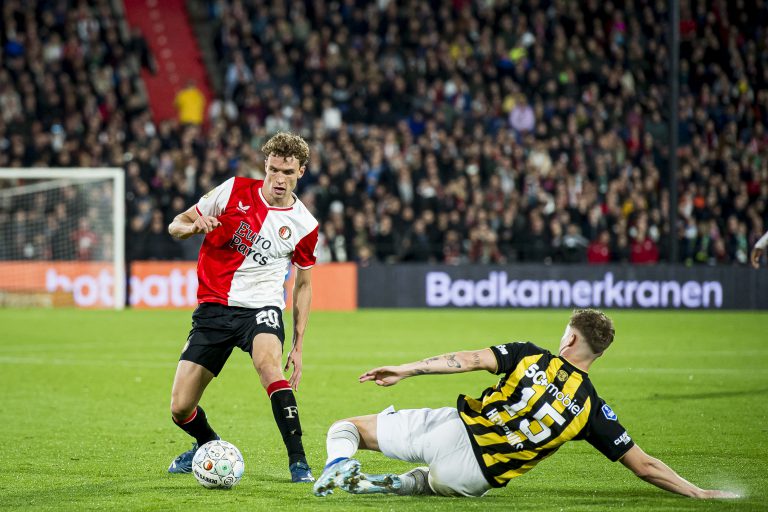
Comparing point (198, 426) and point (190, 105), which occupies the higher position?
point (190, 105)

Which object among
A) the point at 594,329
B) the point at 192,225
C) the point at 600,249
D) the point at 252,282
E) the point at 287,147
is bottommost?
the point at 594,329

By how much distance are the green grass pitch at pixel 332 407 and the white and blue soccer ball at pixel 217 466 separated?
0.09 m

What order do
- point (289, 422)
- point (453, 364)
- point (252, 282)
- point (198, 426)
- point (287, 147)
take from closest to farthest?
point (453, 364) < point (289, 422) < point (287, 147) < point (252, 282) < point (198, 426)

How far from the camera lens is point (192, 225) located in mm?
6719

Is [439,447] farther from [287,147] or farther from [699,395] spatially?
[699,395]

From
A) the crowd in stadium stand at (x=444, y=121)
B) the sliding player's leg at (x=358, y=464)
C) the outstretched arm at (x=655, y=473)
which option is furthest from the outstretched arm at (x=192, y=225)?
the crowd in stadium stand at (x=444, y=121)

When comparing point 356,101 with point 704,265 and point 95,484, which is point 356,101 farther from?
point 95,484

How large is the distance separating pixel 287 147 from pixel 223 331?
1.19 m

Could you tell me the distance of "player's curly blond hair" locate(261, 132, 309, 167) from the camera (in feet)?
23.0

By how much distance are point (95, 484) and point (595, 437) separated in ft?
9.59

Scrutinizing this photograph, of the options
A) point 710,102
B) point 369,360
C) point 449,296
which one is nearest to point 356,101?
point 449,296

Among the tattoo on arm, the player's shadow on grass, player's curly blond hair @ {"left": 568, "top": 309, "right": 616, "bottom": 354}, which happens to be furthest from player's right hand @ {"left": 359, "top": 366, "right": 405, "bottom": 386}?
the player's shadow on grass

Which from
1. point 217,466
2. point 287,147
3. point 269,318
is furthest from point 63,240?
point 217,466

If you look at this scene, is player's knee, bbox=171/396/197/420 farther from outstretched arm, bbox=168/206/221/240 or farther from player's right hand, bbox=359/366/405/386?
player's right hand, bbox=359/366/405/386
